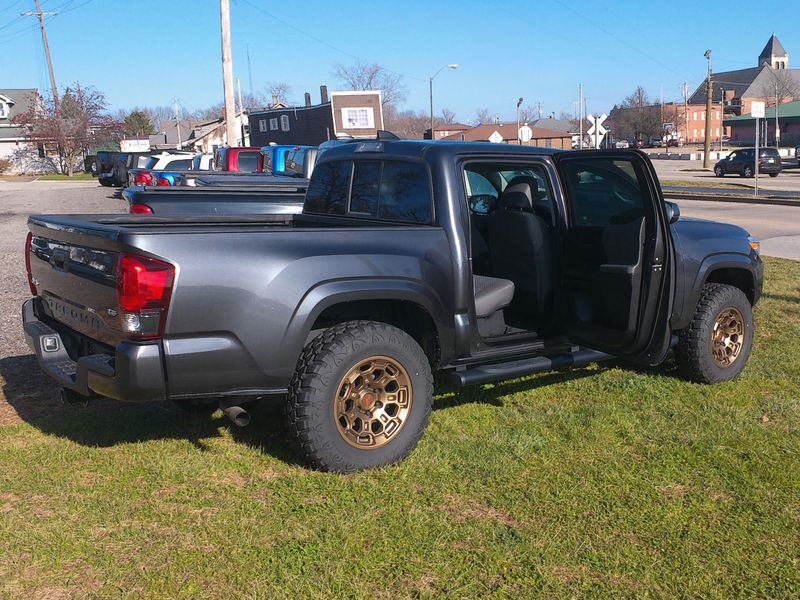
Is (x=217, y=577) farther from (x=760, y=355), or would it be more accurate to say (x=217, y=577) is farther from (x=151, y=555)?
(x=760, y=355)

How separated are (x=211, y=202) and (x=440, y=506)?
6002mm

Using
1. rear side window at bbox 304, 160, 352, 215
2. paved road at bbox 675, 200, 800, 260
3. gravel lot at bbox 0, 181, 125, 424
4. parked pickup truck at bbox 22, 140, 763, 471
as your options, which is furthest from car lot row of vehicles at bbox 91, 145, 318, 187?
parked pickup truck at bbox 22, 140, 763, 471

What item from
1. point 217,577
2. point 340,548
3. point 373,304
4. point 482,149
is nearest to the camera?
point 217,577

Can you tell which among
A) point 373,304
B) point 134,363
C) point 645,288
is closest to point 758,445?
point 645,288

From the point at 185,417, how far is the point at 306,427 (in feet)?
5.05

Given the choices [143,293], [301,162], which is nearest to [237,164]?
[301,162]

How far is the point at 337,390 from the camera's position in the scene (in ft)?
13.6

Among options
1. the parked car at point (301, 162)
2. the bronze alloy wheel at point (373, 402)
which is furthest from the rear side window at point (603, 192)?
the parked car at point (301, 162)

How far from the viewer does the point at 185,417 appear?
5266 mm

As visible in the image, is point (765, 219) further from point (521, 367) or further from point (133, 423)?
point (133, 423)

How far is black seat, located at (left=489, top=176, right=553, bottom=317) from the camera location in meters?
5.04

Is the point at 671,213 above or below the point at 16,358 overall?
above

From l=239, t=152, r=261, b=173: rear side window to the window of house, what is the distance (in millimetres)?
44233

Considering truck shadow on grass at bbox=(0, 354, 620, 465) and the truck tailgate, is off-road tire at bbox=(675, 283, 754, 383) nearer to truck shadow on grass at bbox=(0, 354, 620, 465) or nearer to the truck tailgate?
truck shadow on grass at bbox=(0, 354, 620, 465)
